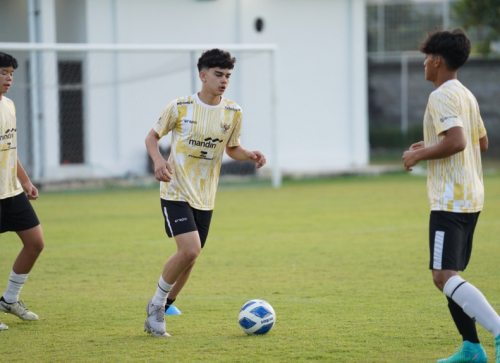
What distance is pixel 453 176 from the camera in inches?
195

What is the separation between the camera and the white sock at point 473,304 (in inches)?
185

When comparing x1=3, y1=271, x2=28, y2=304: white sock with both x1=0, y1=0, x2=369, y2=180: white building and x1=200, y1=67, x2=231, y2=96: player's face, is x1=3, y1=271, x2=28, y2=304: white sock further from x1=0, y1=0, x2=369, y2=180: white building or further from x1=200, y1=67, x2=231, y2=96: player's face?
x1=0, y1=0, x2=369, y2=180: white building

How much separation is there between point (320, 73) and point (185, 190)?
17946mm

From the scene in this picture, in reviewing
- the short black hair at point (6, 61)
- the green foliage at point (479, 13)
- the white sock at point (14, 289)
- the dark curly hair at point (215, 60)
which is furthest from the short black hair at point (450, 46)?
the green foliage at point (479, 13)

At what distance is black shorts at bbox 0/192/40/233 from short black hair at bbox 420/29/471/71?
3.27m

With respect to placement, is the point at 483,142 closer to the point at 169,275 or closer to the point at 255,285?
the point at 169,275

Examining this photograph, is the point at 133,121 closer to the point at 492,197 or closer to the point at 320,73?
the point at 320,73

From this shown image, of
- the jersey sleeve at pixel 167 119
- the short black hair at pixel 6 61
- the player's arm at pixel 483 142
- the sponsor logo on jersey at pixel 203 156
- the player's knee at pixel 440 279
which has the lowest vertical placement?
the player's knee at pixel 440 279

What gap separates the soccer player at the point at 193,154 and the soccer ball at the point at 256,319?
0.54 meters

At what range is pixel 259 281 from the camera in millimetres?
8305

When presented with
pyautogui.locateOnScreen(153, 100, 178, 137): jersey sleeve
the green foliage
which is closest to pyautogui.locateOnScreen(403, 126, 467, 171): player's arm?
pyautogui.locateOnScreen(153, 100, 178, 137): jersey sleeve

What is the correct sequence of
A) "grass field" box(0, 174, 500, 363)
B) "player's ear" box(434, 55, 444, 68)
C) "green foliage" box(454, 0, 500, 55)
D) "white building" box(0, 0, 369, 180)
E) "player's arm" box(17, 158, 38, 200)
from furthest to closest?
"green foliage" box(454, 0, 500, 55) → "white building" box(0, 0, 369, 180) → "player's arm" box(17, 158, 38, 200) → "grass field" box(0, 174, 500, 363) → "player's ear" box(434, 55, 444, 68)

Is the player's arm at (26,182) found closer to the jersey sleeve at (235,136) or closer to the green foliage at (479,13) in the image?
the jersey sleeve at (235,136)

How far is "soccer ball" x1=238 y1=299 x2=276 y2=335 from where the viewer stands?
5914 mm
